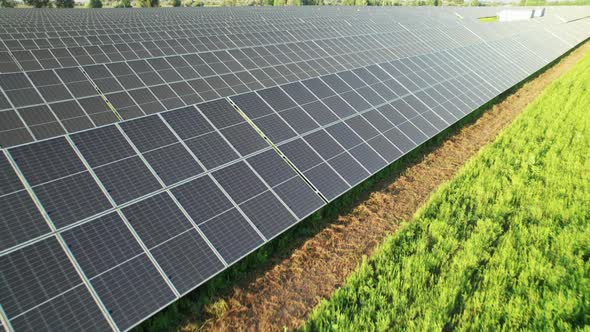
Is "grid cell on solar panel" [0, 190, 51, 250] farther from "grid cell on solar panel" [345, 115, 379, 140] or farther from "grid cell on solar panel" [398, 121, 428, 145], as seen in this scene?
"grid cell on solar panel" [398, 121, 428, 145]

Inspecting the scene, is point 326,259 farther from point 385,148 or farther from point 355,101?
point 355,101

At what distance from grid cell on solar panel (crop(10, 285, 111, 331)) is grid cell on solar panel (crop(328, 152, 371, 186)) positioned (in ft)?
24.3

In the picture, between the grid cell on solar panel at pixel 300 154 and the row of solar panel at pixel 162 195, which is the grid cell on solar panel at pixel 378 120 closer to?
the row of solar panel at pixel 162 195

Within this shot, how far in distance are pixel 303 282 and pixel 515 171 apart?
399 inches

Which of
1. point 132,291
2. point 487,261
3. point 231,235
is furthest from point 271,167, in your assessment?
point 487,261

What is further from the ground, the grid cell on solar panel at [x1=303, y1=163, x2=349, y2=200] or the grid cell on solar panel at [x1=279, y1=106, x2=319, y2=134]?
the grid cell on solar panel at [x1=279, y1=106, x2=319, y2=134]

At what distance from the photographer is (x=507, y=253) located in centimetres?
891

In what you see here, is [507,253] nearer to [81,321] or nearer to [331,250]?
[331,250]

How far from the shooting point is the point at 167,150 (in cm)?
930

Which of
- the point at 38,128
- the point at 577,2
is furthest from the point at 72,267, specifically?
the point at 577,2

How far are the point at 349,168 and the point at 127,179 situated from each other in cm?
660

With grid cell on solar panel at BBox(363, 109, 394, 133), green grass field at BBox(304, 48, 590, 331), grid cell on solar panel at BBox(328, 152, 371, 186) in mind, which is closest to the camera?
green grass field at BBox(304, 48, 590, 331)

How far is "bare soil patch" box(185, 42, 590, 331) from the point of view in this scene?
25.3 feet

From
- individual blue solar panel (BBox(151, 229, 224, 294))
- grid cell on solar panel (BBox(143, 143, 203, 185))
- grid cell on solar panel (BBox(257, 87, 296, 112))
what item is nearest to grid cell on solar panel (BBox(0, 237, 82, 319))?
individual blue solar panel (BBox(151, 229, 224, 294))
